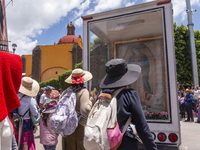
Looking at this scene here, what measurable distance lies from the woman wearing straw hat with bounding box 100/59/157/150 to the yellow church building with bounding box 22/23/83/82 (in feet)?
120

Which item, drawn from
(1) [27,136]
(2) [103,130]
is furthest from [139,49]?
(2) [103,130]

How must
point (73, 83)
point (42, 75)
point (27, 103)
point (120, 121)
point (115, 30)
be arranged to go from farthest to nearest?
point (42, 75) < point (115, 30) < point (27, 103) < point (73, 83) < point (120, 121)

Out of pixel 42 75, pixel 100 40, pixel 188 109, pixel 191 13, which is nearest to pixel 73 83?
pixel 100 40

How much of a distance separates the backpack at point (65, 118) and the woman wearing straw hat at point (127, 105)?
100cm

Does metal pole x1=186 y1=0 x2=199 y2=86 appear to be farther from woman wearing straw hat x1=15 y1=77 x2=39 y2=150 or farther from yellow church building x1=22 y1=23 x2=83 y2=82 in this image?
yellow church building x1=22 y1=23 x2=83 y2=82

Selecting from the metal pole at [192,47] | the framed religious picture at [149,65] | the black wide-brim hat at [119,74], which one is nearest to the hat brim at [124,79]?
the black wide-brim hat at [119,74]

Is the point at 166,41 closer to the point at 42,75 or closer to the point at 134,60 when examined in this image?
the point at 134,60

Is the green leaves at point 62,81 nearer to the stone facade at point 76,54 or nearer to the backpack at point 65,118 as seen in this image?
the stone facade at point 76,54

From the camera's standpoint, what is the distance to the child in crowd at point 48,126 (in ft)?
10.8

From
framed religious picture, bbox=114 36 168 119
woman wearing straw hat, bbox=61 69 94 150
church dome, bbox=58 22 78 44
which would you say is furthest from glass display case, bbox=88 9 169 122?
church dome, bbox=58 22 78 44

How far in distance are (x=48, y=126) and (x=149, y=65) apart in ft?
10.8

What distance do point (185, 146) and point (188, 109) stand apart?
17.5 feet

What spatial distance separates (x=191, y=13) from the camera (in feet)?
52.0

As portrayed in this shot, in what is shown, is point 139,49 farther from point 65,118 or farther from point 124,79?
point 124,79
